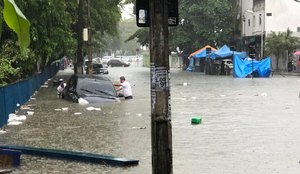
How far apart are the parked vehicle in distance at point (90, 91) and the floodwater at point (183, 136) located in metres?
0.74

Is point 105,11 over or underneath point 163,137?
over

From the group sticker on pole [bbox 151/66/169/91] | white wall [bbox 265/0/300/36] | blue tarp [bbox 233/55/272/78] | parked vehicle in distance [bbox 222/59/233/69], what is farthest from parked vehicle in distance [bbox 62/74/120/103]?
white wall [bbox 265/0/300/36]

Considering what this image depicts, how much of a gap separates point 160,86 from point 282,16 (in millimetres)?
53696

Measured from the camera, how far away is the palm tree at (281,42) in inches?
2016

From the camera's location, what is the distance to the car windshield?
21.6 m

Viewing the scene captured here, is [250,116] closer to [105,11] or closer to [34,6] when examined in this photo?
[34,6]

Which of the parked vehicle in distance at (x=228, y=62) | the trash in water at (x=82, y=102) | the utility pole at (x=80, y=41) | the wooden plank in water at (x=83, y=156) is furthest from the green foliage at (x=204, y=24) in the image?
the wooden plank in water at (x=83, y=156)

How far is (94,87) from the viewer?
2184cm

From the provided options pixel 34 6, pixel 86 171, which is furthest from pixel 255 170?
pixel 34 6

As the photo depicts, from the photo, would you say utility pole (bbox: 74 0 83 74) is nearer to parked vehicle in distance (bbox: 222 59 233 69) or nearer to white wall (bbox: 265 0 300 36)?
parked vehicle in distance (bbox: 222 59 233 69)

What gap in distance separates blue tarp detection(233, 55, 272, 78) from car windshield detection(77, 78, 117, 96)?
80.0 feet

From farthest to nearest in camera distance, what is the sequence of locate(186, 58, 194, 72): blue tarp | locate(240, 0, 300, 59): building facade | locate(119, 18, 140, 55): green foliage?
locate(119, 18, 140, 55): green foliage, locate(186, 58, 194, 72): blue tarp, locate(240, 0, 300, 59): building facade

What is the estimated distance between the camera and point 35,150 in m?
9.84

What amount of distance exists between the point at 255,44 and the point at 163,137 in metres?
55.4
